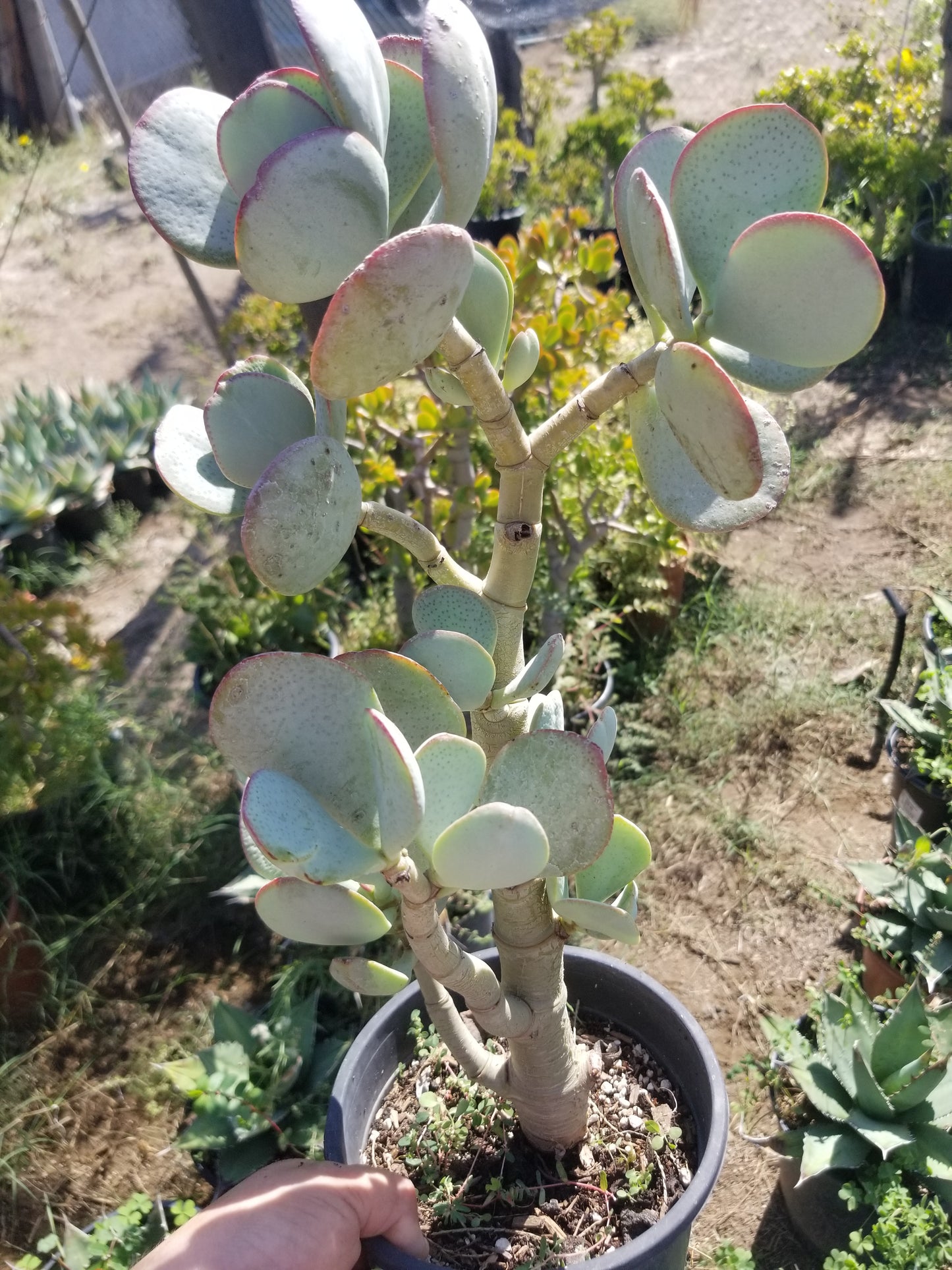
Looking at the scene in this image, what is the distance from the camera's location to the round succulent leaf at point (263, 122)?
0.53 m

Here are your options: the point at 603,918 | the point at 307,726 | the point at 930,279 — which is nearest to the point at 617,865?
the point at 603,918

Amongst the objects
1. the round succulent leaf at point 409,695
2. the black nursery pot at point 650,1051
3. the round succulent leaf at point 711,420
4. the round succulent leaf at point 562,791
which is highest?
the round succulent leaf at point 711,420

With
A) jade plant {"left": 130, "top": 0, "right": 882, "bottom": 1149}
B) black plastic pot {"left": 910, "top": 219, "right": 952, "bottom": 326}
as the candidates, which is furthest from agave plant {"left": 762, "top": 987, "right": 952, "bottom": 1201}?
black plastic pot {"left": 910, "top": 219, "right": 952, "bottom": 326}

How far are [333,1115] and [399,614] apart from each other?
1498 mm

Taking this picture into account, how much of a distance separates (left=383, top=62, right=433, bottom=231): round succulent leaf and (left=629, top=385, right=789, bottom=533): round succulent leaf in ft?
0.74

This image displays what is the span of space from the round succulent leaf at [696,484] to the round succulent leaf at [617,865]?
0.31 m

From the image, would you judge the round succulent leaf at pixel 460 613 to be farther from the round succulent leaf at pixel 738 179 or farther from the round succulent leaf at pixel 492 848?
the round succulent leaf at pixel 738 179

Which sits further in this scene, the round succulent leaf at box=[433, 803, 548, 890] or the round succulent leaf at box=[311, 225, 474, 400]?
the round succulent leaf at box=[433, 803, 548, 890]

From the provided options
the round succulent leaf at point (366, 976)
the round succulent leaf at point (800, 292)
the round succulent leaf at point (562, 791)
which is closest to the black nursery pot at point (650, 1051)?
the round succulent leaf at point (366, 976)

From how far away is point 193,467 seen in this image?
0.65 metres

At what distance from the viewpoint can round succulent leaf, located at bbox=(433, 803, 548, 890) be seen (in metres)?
0.57

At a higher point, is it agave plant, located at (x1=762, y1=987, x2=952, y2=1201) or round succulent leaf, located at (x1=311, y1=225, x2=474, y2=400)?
round succulent leaf, located at (x1=311, y1=225, x2=474, y2=400)

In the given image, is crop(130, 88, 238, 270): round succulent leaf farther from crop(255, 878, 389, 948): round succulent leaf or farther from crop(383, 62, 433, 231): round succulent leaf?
crop(255, 878, 389, 948): round succulent leaf

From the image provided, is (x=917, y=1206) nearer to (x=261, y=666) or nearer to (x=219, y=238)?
(x=261, y=666)
